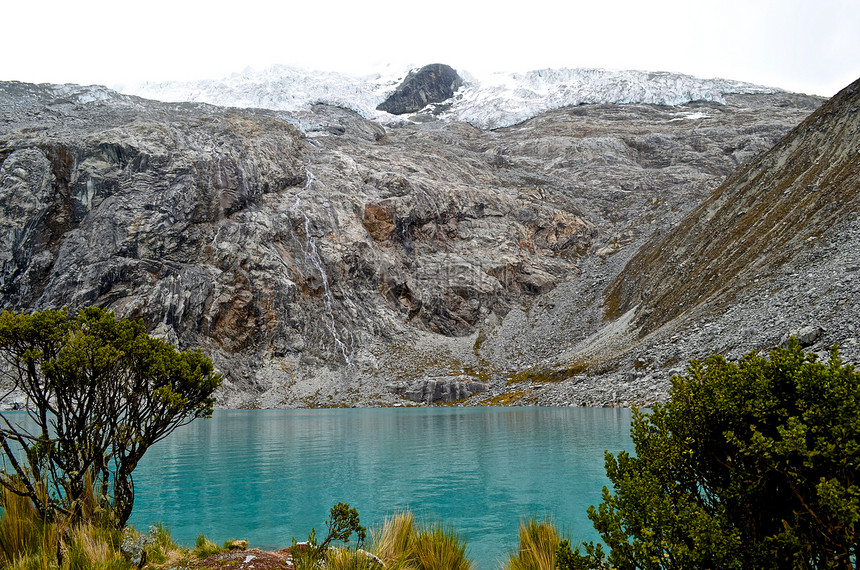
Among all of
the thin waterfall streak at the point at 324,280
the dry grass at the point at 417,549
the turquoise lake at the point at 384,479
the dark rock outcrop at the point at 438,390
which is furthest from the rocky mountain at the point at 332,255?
the dry grass at the point at 417,549

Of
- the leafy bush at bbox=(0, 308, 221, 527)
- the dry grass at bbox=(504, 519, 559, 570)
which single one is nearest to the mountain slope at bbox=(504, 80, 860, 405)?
the dry grass at bbox=(504, 519, 559, 570)

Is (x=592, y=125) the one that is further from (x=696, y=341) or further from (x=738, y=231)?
(x=696, y=341)

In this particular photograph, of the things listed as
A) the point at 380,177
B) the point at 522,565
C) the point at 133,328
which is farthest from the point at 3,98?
the point at 522,565

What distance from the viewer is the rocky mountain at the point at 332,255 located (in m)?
94.8

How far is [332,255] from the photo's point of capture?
115 meters

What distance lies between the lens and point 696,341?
184 ft

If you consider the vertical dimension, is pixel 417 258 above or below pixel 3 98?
below

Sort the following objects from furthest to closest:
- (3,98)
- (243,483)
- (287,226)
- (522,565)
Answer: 1. (3,98)
2. (287,226)
3. (243,483)
4. (522,565)

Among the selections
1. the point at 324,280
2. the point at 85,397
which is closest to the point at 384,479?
the point at 85,397

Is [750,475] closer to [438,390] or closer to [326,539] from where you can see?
[326,539]

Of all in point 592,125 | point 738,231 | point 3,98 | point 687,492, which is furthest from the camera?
point 592,125

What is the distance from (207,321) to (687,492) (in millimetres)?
105627

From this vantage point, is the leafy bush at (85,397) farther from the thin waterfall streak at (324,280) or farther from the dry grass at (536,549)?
the thin waterfall streak at (324,280)

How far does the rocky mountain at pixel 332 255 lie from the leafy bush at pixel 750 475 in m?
60.8
